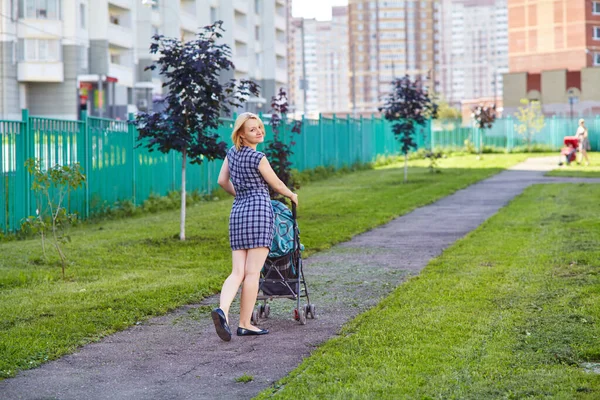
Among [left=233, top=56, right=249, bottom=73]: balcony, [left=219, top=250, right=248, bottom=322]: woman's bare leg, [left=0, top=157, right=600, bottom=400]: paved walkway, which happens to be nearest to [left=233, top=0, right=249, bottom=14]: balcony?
[left=233, top=56, right=249, bottom=73]: balcony

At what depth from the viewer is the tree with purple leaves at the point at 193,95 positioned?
14.0 m

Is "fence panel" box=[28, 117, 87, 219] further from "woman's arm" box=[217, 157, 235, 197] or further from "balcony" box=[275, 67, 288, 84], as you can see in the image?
"balcony" box=[275, 67, 288, 84]

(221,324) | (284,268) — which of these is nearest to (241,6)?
(284,268)

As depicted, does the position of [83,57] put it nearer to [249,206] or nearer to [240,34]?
[240,34]

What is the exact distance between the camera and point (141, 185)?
21.0 m

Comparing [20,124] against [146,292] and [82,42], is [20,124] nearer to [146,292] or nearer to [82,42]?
[146,292]

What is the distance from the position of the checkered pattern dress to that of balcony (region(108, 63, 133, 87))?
54414 millimetres

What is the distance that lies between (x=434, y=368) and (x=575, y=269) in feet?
16.2

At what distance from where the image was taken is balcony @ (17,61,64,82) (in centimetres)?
5828

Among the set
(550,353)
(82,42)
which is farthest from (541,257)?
(82,42)

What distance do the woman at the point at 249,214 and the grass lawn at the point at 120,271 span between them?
111cm

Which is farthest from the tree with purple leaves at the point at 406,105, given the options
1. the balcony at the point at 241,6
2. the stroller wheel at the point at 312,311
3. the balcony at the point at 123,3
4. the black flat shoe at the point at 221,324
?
the balcony at the point at 241,6

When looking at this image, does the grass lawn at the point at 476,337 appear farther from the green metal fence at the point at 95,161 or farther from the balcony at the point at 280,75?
the balcony at the point at 280,75

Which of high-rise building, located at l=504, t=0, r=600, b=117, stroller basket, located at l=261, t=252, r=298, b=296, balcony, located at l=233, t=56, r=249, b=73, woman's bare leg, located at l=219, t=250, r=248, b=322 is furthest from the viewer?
high-rise building, located at l=504, t=0, r=600, b=117
